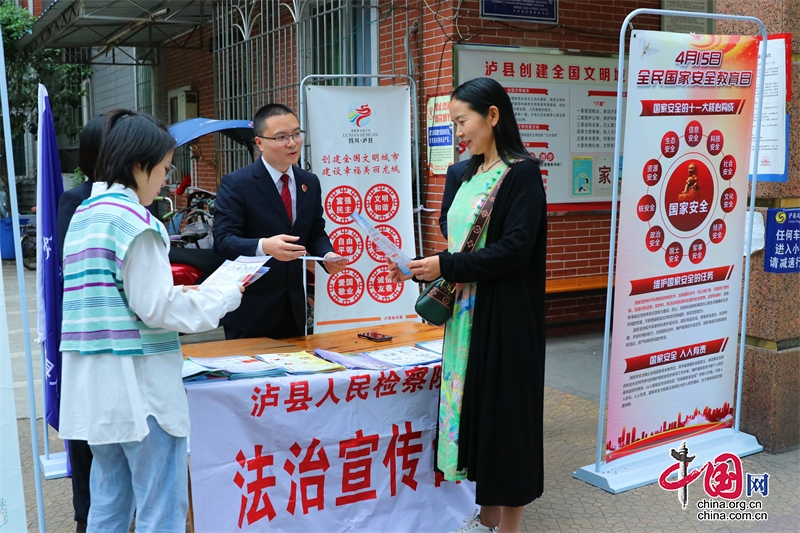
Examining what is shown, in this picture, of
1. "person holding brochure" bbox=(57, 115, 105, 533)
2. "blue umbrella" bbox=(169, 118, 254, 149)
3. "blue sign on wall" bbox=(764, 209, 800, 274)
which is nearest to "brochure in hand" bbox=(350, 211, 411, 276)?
"person holding brochure" bbox=(57, 115, 105, 533)

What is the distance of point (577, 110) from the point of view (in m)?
7.10

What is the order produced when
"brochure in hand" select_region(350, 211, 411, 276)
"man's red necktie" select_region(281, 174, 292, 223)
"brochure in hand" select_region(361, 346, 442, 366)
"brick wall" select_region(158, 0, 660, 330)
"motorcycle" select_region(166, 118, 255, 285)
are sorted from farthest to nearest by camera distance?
"motorcycle" select_region(166, 118, 255, 285) → "brick wall" select_region(158, 0, 660, 330) → "man's red necktie" select_region(281, 174, 292, 223) → "brochure in hand" select_region(361, 346, 442, 366) → "brochure in hand" select_region(350, 211, 411, 276)

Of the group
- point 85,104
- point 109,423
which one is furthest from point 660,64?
point 85,104

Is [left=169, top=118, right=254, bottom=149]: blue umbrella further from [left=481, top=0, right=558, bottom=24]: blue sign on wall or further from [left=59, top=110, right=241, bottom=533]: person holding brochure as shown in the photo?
[left=59, top=110, right=241, bottom=533]: person holding brochure

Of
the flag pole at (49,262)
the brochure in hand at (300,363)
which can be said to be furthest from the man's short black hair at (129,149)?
the flag pole at (49,262)

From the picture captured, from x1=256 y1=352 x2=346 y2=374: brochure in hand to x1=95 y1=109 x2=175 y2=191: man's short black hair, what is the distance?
3.48 feet

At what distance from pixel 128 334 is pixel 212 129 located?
5.37 meters

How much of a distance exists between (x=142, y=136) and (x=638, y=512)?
8.83ft

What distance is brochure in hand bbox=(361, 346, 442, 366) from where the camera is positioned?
3.33 metres

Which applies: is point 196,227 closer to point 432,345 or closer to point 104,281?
point 432,345

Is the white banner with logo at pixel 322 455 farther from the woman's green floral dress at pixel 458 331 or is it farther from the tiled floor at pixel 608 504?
the tiled floor at pixel 608 504

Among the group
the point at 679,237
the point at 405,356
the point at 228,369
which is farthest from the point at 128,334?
the point at 679,237

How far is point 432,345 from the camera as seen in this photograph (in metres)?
3.60

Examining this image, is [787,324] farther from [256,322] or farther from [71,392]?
[71,392]
